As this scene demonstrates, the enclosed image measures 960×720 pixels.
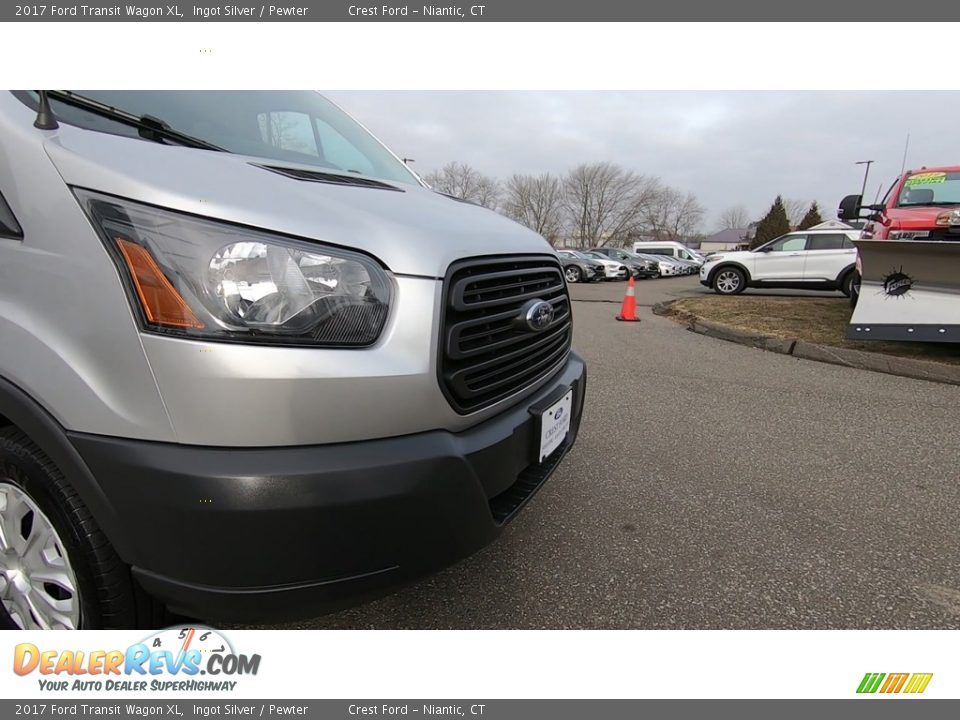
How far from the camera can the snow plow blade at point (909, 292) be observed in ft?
15.9

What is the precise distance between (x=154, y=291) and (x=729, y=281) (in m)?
14.3

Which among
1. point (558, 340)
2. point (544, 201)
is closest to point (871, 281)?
point (558, 340)

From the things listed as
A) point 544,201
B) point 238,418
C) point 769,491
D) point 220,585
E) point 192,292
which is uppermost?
point 544,201

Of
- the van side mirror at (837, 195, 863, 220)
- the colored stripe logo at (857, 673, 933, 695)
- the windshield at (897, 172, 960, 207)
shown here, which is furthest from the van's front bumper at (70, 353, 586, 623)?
the windshield at (897, 172, 960, 207)

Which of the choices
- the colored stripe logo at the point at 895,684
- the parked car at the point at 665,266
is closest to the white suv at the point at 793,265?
the colored stripe logo at the point at 895,684

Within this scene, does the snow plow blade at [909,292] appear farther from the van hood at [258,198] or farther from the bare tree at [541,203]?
the bare tree at [541,203]

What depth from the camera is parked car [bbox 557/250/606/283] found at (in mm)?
19781

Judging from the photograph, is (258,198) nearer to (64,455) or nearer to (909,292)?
(64,455)

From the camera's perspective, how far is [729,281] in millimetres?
13141

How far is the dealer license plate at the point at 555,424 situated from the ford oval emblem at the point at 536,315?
29 cm

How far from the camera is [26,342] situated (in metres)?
1.14

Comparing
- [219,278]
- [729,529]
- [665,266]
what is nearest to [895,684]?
[729,529]

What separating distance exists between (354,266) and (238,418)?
1.42 feet

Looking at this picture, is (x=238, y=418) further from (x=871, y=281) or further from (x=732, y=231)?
(x=732, y=231)
